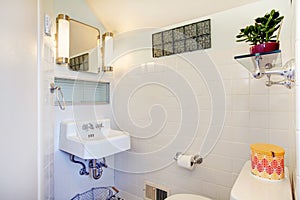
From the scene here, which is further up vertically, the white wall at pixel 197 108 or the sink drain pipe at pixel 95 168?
the white wall at pixel 197 108

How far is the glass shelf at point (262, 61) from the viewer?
0.74m

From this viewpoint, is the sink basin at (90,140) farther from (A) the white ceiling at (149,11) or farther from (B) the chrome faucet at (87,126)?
(A) the white ceiling at (149,11)

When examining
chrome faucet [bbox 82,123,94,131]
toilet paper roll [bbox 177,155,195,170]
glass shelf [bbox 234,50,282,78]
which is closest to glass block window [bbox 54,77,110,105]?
chrome faucet [bbox 82,123,94,131]

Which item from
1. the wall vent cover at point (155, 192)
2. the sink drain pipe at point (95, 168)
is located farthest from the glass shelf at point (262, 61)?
the sink drain pipe at point (95, 168)

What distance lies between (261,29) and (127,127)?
145 cm

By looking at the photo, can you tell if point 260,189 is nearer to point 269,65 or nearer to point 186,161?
point 269,65

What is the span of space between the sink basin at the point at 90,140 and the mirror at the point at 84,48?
53 centimetres

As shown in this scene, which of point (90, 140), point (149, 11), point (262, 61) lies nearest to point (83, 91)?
point (90, 140)

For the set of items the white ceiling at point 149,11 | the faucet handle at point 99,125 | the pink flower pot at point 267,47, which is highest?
the white ceiling at point 149,11

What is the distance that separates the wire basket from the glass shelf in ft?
5.61

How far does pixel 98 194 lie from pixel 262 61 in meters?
1.83

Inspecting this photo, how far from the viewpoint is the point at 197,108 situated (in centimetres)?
146

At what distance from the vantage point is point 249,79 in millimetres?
1226

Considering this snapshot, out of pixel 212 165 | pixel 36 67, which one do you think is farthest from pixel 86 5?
pixel 212 165
